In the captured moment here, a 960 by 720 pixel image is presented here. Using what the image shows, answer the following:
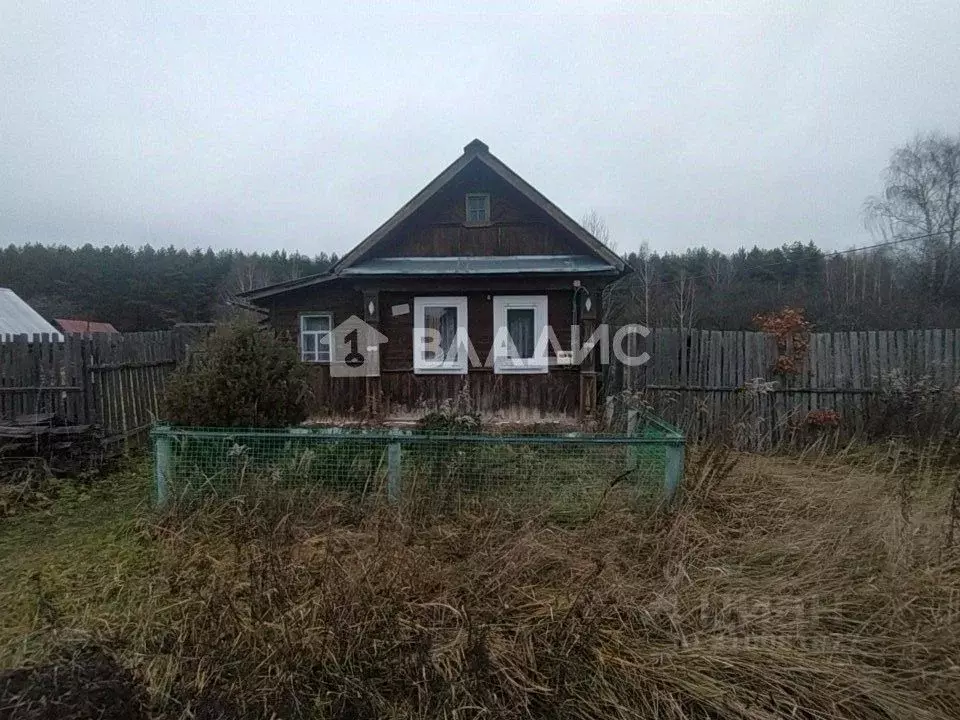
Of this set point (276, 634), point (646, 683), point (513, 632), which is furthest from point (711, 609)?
point (276, 634)

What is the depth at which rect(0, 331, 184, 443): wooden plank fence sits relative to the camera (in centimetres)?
698

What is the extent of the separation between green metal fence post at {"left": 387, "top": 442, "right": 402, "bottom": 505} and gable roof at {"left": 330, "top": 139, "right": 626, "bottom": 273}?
623 centimetres

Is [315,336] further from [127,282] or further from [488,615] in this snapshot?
[127,282]

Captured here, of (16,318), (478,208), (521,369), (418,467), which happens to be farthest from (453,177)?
(16,318)

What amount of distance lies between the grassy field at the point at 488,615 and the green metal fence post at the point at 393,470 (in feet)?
1.07

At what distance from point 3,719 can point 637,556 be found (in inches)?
137

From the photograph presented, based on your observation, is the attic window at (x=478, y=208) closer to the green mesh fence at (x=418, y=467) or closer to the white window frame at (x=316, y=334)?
the white window frame at (x=316, y=334)

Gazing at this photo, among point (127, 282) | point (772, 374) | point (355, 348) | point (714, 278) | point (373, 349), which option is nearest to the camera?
point (772, 374)

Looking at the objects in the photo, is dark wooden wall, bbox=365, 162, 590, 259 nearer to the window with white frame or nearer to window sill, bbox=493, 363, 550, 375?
the window with white frame

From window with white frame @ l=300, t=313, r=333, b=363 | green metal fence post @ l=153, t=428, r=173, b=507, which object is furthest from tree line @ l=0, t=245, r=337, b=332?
green metal fence post @ l=153, t=428, r=173, b=507

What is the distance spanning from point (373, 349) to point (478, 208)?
11.7 feet

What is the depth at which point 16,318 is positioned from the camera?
17.4m

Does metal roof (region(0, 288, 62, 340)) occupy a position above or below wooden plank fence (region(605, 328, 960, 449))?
above

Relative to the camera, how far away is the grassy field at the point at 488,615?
2.41 m
